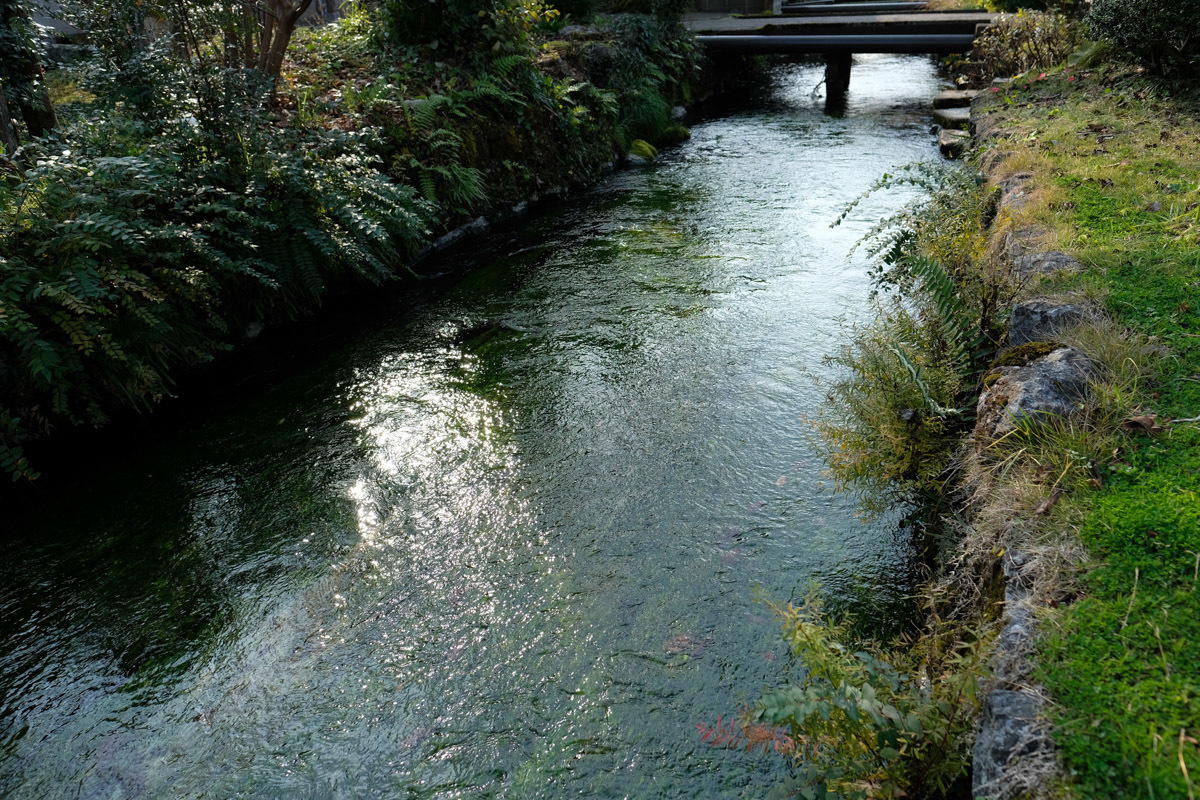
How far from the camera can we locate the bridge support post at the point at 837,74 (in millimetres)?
13066

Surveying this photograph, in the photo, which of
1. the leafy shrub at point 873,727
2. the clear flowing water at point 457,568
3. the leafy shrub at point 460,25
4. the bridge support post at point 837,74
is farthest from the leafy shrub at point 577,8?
the leafy shrub at point 873,727

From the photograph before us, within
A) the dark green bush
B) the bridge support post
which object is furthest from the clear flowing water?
the bridge support post

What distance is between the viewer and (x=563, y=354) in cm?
531

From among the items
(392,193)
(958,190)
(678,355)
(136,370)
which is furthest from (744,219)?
(136,370)

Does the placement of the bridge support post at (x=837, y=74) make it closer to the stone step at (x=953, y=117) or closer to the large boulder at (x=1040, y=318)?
the stone step at (x=953, y=117)

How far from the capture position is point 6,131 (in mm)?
5051

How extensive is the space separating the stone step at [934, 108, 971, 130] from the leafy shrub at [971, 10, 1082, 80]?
32.7 inches

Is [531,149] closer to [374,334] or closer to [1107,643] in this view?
[374,334]

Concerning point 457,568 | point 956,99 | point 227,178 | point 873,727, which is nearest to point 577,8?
point 956,99

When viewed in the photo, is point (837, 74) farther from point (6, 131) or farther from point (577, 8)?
point (6, 131)

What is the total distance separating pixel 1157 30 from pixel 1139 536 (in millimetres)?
6536

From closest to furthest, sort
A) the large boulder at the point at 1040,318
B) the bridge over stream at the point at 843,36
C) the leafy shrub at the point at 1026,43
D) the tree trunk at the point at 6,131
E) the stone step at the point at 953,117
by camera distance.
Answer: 1. the large boulder at the point at 1040,318
2. the tree trunk at the point at 6,131
3. the leafy shrub at the point at 1026,43
4. the stone step at the point at 953,117
5. the bridge over stream at the point at 843,36

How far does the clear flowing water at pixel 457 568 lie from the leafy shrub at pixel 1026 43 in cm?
578

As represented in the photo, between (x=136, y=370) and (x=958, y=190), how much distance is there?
600 centimetres
